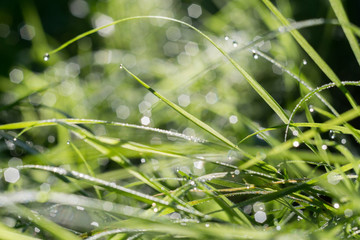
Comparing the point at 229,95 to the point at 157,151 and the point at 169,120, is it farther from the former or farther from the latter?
the point at 157,151

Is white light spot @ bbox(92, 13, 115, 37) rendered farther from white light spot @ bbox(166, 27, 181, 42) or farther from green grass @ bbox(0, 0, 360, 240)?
white light spot @ bbox(166, 27, 181, 42)

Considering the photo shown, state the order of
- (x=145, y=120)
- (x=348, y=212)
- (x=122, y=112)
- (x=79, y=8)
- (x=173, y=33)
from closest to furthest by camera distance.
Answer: (x=348, y=212) → (x=145, y=120) → (x=122, y=112) → (x=173, y=33) → (x=79, y=8)

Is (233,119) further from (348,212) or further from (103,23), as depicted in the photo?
(103,23)

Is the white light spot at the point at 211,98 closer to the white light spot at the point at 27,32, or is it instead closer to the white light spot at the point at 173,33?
the white light spot at the point at 173,33

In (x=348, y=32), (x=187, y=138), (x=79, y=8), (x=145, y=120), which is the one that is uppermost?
(x=79, y=8)

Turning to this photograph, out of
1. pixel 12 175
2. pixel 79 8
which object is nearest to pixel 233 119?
pixel 12 175

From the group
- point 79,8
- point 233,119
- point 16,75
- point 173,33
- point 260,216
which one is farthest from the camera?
point 79,8
